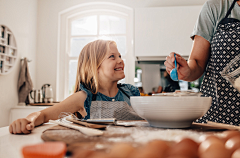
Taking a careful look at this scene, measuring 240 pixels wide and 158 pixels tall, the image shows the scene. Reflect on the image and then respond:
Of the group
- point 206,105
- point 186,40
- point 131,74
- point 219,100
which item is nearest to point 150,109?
point 206,105

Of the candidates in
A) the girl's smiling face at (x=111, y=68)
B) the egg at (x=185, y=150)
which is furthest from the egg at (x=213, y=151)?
the girl's smiling face at (x=111, y=68)

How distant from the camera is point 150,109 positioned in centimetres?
49

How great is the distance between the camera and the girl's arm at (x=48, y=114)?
0.53m

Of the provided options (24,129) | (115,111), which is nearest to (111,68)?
(115,111)

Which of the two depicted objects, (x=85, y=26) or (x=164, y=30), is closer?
(x=164, y=30)

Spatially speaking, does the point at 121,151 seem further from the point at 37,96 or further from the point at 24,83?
the point at 24,83

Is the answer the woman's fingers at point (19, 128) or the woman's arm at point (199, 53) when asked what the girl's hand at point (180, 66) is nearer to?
the woman's arm at point (199, 53)

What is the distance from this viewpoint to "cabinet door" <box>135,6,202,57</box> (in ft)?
8.34

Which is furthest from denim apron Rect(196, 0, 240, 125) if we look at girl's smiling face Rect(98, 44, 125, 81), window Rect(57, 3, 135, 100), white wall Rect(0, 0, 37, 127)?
white wall Rect(0, 0, 37, 127)

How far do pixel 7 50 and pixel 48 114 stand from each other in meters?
1.92

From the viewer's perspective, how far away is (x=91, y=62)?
1.30 meters

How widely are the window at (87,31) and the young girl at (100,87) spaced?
1700 millimetres

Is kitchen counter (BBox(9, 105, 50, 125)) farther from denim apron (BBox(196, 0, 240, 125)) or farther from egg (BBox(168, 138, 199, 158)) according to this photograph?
egg (BBox(168, 138, 199, 158))

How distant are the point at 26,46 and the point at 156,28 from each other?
1.78 metres
